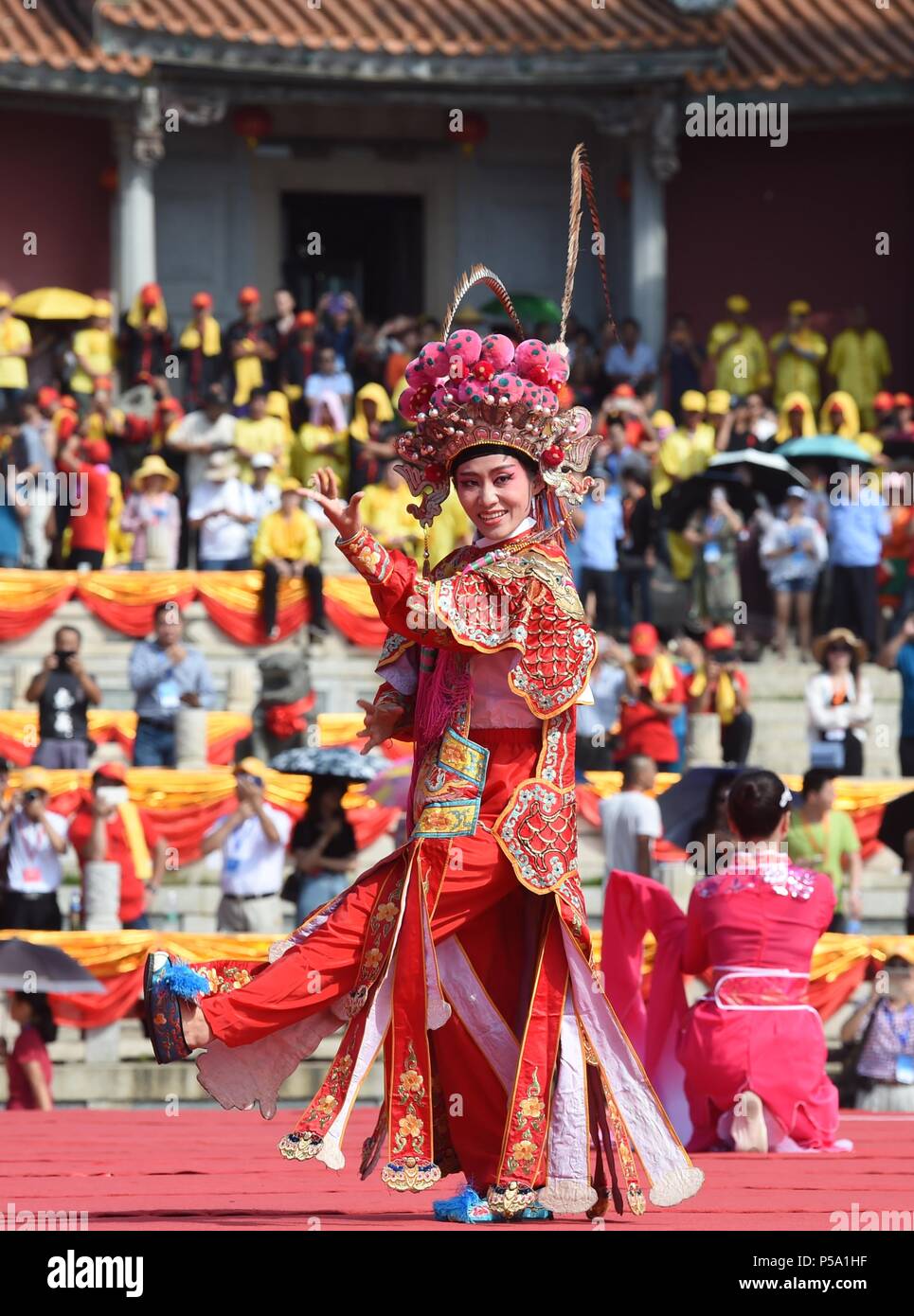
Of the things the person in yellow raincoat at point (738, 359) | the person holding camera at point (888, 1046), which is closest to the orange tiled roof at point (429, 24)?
the person in yellow raincoat at point (738, 359)

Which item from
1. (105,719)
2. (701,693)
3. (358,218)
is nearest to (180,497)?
(105,719)

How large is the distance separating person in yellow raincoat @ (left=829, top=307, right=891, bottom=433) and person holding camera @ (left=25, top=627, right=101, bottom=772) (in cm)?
885

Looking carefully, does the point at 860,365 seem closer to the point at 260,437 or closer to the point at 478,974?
the point at 260,437

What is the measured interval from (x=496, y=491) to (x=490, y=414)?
18 cm

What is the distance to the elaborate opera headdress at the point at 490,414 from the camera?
5.98 meters

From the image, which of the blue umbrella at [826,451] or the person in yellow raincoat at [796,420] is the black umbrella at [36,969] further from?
the person in yellow raincoat at [796,420]

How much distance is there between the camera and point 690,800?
1182 cm

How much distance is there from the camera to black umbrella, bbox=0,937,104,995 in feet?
37.7

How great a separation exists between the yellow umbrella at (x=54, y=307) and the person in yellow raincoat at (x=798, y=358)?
539 centimetres

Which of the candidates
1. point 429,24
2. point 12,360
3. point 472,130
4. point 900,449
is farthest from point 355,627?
point 472,130

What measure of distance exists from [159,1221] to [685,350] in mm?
16300

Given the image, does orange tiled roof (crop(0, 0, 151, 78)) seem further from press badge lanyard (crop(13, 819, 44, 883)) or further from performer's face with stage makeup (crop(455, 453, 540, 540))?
performer's face with stage makeup (crop(455, 453, 540, 540))

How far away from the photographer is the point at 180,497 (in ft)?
60.1

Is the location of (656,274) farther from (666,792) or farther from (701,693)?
(666,792)
